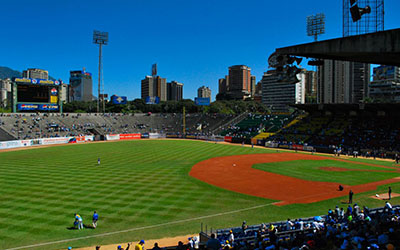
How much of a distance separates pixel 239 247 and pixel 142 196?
1428 centimetres

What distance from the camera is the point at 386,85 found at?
130m

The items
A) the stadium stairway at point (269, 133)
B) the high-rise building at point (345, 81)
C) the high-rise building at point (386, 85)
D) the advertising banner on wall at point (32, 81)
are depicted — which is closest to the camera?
the advertising banner on wall at point (32, 81)

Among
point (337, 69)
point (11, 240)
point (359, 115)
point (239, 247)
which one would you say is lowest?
point (11, 240)

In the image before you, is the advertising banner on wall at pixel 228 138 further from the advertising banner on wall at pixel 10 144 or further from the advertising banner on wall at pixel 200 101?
the advertising banner on wall at pixel 10 144

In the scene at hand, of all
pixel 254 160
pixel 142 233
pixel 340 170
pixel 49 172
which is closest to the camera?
pixel 142 233

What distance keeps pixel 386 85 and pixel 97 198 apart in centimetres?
Result: 14254

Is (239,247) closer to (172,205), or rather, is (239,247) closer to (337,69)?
(172,205)

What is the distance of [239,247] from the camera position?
11.5 m

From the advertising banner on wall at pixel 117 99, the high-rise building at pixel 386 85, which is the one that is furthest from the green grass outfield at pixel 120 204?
the high-rise building at pixel 386 85

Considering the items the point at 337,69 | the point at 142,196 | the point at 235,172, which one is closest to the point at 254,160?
the point at 235,172

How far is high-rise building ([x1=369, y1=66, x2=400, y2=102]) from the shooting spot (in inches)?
5015

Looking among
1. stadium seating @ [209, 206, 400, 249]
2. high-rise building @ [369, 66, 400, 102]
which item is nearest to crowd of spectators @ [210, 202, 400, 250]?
stadium seating @ [209, 206, 400, 249]

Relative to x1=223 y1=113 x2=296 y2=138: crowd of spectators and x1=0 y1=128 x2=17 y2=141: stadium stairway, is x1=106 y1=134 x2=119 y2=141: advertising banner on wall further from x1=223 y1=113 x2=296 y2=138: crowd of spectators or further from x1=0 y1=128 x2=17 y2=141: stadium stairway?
x1=223 y1=113 x2=296 y2=138: crowd of spectators

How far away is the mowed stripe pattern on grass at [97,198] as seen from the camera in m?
18.2
